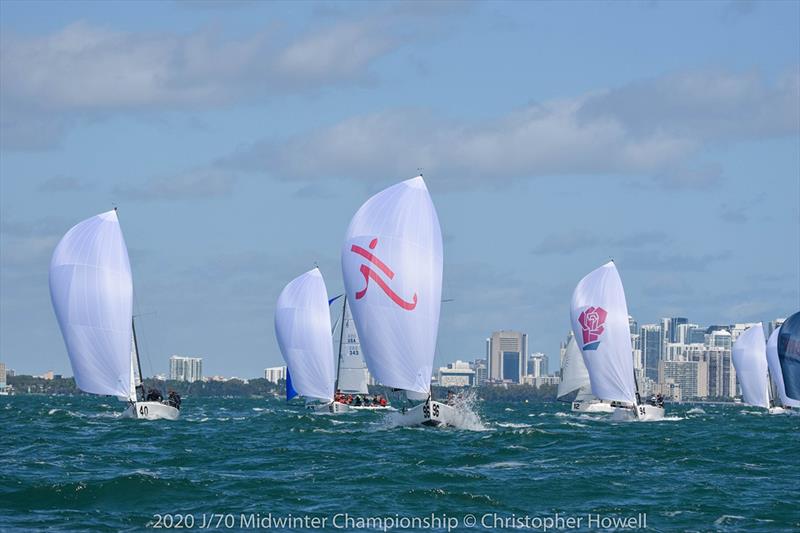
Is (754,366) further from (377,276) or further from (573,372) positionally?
(377,276)

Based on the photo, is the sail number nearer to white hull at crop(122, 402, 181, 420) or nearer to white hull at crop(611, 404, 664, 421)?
white hull at crop(122, 402, 181, 420)

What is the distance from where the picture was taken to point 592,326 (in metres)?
78.8

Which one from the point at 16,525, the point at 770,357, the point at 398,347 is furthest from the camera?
the point at 770,357

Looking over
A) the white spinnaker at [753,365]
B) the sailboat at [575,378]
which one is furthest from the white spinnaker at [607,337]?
the white spinnaker at [753,365]

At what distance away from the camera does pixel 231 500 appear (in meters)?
29.7

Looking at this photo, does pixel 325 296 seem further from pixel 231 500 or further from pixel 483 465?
pixel 231 500

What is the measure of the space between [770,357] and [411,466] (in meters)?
81.1

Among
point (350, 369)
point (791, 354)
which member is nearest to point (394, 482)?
point (791, 354)

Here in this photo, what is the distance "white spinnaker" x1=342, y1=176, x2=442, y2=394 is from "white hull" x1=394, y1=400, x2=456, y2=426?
782mm

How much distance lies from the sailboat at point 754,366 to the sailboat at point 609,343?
48.3m

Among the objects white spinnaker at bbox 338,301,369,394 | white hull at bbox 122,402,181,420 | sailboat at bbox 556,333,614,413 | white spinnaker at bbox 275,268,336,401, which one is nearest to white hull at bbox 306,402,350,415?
white spinnaker at bbox 275,268,336,401

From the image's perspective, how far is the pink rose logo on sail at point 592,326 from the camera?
78.4 m

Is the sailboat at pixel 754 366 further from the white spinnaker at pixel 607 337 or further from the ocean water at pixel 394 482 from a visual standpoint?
the ocean water at pixel 394 482

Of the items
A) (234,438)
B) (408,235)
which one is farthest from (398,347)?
(234,438)
